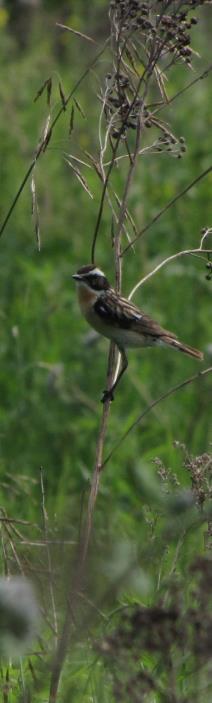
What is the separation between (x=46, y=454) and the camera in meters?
7.09

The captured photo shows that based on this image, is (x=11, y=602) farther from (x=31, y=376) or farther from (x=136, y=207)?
→ (x=136, y=207)

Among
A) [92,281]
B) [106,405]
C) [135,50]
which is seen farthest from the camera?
[92,281]

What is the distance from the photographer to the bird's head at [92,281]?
176 inches

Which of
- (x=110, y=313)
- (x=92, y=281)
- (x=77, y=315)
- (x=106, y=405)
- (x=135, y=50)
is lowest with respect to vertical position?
(x=106, y=405)

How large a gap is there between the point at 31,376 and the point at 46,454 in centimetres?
43

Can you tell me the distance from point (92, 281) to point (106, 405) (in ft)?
Result: 2.67

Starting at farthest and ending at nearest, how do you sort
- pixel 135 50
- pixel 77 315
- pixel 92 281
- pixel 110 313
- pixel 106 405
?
pixel 77 315 → pixel 92 281 → pixel 110 313 → pixel 135 50 → pixel 106 405

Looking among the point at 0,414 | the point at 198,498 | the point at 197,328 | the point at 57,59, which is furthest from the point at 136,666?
the point at 57,59

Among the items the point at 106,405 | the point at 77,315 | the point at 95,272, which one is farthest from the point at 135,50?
the point at 77,315

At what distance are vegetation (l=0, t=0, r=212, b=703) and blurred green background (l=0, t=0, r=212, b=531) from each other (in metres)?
0.01

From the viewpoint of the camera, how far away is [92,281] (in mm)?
4523

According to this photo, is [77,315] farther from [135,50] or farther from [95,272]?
[135,50]

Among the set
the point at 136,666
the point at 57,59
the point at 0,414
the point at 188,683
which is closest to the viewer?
the point at 136,666

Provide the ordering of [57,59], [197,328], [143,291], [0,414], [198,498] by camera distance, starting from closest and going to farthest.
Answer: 1. [198,498]
2. [0,414]
3. [197,328]
4. [143,291]
5. [57,59]
